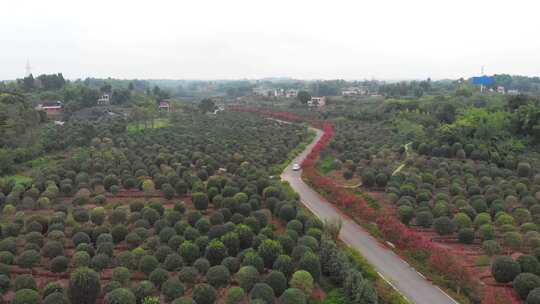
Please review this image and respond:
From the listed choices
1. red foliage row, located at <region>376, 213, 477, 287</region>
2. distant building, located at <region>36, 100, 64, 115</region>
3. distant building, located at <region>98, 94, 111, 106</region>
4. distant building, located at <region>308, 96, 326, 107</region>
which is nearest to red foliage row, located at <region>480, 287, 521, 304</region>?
red foliage row, located at <region>376, 213, 477, 287</region>

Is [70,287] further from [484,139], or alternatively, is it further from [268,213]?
[484,139]

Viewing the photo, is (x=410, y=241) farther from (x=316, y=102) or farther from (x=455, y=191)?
(x=316, y=102)

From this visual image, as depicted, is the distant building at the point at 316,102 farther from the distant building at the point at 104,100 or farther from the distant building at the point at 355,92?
the distant building at the point at 104,100

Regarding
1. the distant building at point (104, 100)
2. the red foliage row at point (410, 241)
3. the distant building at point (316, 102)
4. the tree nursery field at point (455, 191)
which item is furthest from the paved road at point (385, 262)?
the distant building at point (316, 102)

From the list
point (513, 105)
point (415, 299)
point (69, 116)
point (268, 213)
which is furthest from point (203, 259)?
point (69, 116)

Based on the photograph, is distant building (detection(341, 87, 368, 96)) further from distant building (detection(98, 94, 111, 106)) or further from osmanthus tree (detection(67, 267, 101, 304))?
osmanthus tree (detection(67, 267, 101, 304))

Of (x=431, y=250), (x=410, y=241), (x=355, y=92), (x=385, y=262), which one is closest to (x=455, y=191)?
(x=410, y=241)
